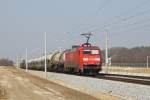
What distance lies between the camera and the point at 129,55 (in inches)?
5758

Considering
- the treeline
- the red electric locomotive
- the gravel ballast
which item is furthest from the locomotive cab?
the treeline

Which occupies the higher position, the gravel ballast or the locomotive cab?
the locomotive cab

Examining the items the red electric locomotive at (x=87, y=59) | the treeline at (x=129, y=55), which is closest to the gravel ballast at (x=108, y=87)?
the red electric locomotive at (x=87, y=59)

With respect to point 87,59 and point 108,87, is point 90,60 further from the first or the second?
point 108,87

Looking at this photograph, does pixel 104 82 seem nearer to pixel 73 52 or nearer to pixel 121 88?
pixel 121 88

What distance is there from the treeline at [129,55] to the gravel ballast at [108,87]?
93.0 metres

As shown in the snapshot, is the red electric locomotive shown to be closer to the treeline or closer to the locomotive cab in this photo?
the locomotive cab

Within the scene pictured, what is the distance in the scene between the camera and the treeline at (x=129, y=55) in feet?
450

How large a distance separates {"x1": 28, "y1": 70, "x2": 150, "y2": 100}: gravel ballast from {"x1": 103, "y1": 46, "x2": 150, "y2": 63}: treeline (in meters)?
93.0

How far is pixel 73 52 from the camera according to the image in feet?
169

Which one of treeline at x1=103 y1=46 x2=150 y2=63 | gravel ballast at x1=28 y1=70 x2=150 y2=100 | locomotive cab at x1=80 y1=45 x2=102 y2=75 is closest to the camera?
gravel ballast at x1=28 y1=70 x2=150 y2=100

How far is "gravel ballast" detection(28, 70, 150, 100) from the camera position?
21.3m

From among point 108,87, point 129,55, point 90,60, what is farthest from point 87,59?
point 129,55

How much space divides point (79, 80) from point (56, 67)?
31264mm
